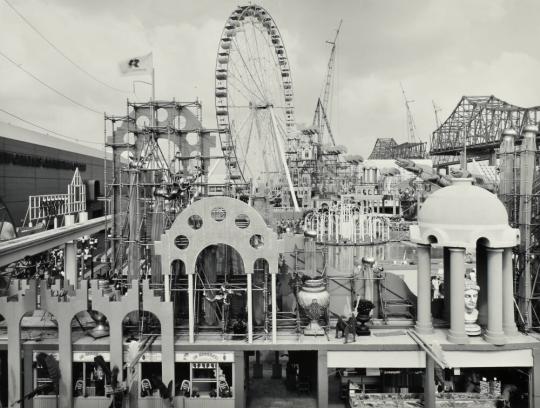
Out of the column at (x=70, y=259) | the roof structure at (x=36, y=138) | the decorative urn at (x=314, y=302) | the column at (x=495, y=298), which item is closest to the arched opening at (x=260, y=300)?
the decorative urn at (x=314, y=302)

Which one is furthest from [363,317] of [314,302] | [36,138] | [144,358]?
[36,138]

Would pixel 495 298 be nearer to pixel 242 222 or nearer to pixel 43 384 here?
pixel 242 222

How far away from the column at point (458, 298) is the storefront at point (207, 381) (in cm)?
939

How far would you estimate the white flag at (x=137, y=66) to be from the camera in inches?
1001

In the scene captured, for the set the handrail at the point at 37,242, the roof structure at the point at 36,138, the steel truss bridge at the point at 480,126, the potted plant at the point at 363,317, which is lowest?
the potted plant at the point at 363,317

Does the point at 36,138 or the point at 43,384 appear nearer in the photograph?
the point at 43,384

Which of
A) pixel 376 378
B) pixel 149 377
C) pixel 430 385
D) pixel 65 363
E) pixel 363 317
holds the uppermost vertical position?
pixel 363 317

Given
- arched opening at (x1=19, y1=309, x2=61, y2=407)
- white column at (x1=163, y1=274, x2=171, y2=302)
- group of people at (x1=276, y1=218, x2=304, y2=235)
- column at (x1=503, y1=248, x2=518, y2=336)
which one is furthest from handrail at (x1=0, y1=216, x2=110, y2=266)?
column at (x1=503, y1=248, x2=518, y2=336)

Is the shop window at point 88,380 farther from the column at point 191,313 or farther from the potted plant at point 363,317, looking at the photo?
the potted plant at point 363,317

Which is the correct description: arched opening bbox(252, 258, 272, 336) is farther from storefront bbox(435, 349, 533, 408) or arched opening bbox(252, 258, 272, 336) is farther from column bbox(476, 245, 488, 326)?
column bbox(476, 245, 488, 326)

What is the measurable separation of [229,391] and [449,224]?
1163 centimetres

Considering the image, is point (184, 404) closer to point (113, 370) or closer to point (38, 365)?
point (113, 370)

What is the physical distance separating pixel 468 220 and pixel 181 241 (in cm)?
1226

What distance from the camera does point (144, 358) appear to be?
20.0 metres
